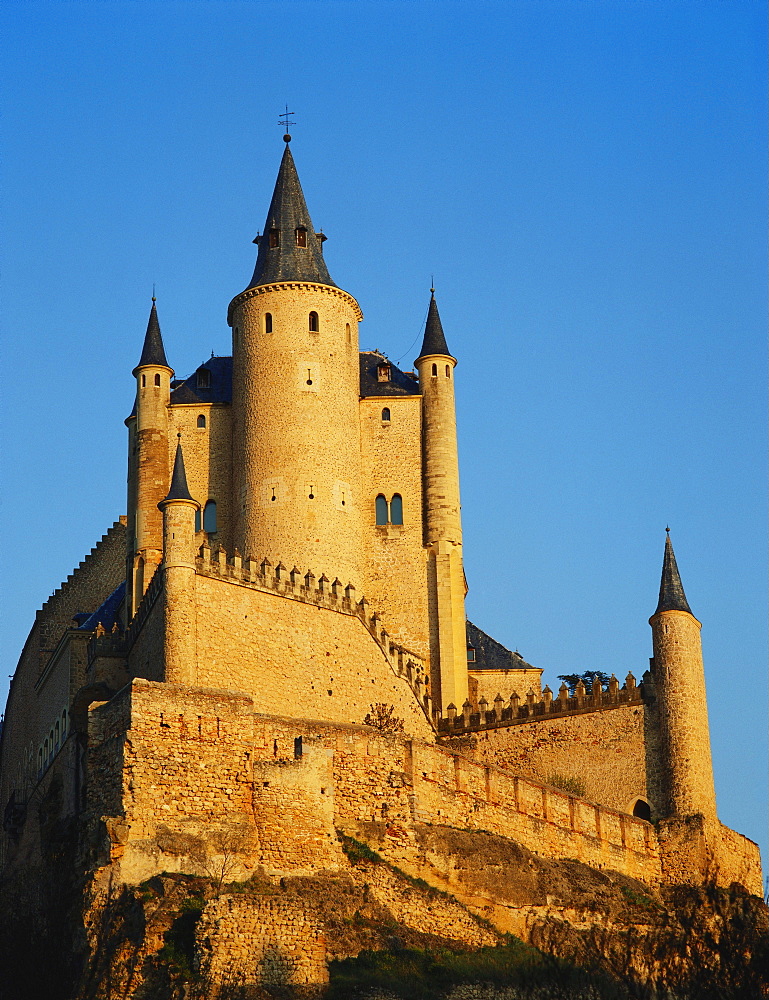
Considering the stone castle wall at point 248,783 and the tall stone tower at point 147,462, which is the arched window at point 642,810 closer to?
the stone castle wall at point 248,783

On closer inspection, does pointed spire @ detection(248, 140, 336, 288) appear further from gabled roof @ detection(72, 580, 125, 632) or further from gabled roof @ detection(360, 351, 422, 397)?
gabled roof @ detection(72, 580, 125, 632)

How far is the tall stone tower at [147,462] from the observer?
6138 cm

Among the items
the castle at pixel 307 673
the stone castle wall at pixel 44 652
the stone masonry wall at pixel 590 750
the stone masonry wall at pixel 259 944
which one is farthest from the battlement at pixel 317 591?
the stone masonry wall at pixel 259 944

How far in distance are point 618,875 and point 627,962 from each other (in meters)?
13.5

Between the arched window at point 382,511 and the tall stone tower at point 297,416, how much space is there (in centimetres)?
110

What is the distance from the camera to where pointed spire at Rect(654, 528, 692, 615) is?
197 ft

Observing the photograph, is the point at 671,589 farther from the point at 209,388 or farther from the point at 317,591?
the point at 209,388

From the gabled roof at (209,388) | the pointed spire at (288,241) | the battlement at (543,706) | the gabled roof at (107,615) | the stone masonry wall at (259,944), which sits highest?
the pointed spire at (288,241)

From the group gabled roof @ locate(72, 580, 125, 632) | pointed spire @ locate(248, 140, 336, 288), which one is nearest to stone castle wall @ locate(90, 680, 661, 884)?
gabled roof @ locate(72, 580, 125, 632)

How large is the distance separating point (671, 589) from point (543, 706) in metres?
5.74

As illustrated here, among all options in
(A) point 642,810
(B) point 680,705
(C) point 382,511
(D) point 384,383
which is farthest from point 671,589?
(D) point 384,383

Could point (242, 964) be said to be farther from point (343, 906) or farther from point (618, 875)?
point (618, 875)

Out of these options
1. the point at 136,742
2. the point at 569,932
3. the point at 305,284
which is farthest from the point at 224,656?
the point at 305,284

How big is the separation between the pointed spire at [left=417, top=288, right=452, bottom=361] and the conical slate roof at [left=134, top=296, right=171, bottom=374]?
31.6 ft
